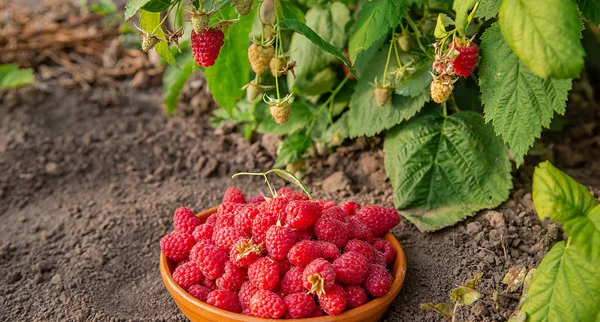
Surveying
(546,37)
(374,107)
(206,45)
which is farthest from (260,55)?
(546,37)

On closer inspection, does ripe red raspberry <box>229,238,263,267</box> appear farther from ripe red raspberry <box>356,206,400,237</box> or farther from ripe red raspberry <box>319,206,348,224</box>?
ripe red raspberry <box>356,206,400,237</box>

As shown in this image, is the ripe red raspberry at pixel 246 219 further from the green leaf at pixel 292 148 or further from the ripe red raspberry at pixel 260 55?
the green leaf at pixel 292 148

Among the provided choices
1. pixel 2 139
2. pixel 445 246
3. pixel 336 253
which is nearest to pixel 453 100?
pixel 445 246

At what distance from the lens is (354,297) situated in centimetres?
177

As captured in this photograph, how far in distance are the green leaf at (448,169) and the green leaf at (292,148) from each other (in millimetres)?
400

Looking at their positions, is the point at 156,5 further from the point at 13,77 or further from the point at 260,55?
the point at 13,77

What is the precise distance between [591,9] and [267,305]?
3.81 ft

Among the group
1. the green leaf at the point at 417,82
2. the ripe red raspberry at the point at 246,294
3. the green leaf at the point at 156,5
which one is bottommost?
the ripe red raspberry at the point at 246,294

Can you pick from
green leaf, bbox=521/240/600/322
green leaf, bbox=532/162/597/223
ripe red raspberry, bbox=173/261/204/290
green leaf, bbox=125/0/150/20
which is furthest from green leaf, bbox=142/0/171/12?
green leaf, bbox=521/240/600/322

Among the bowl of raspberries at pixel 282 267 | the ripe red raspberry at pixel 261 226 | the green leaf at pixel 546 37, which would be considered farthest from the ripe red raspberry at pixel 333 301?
the green leaf at pixel 546 37

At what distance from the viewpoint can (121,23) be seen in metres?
4.00

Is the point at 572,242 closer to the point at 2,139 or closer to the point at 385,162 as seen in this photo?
the point at 385,162

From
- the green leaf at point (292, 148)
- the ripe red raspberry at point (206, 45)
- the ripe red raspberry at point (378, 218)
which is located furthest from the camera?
the green leaf at point (292, 148)

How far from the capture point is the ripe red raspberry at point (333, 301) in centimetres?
171
